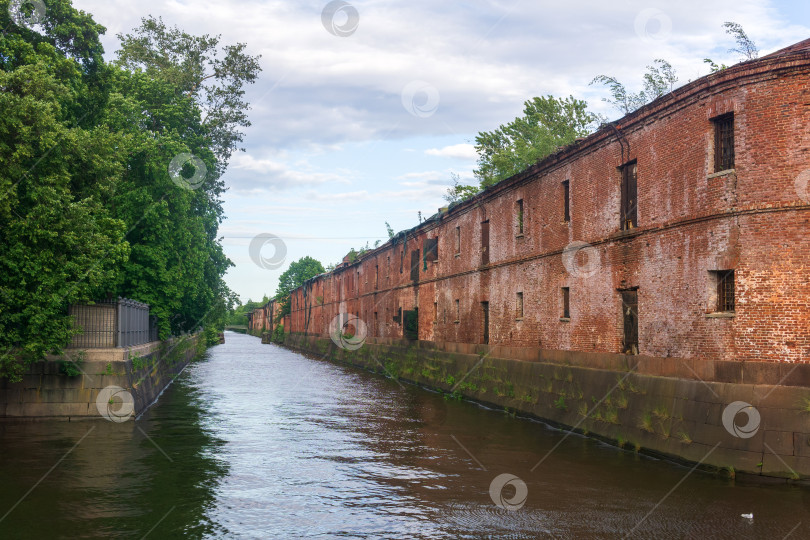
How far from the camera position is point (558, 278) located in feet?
72.4

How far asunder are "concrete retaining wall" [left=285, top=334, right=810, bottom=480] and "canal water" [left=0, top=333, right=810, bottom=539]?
0.56m

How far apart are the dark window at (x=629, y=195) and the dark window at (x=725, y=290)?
3.48 metres

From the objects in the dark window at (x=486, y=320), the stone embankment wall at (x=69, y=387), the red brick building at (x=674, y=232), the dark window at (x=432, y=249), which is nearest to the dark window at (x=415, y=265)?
the dark window at (x=432, y=249)

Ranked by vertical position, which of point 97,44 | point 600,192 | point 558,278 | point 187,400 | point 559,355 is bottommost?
point 187,400

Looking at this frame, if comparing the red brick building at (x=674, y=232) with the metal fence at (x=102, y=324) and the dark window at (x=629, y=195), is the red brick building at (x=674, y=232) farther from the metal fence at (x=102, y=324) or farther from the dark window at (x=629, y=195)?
the metal fence at (x=102, y=324)

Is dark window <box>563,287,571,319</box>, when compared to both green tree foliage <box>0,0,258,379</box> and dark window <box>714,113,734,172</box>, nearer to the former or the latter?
dark window <box>714,113,734,172</box>

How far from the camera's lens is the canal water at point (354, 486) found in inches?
366

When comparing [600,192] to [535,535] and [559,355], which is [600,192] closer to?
[559,355]

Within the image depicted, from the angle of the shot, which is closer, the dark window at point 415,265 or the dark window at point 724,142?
the dark window at point 724,142

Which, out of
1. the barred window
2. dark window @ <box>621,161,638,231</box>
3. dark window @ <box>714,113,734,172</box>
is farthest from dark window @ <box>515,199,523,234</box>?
A: dark window @ <box>714,113,734,172</box>

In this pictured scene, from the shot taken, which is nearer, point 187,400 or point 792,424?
point 792,424

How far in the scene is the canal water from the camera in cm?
929

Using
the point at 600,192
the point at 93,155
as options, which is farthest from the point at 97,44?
the point at 600,192

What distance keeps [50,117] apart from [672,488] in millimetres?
15048
